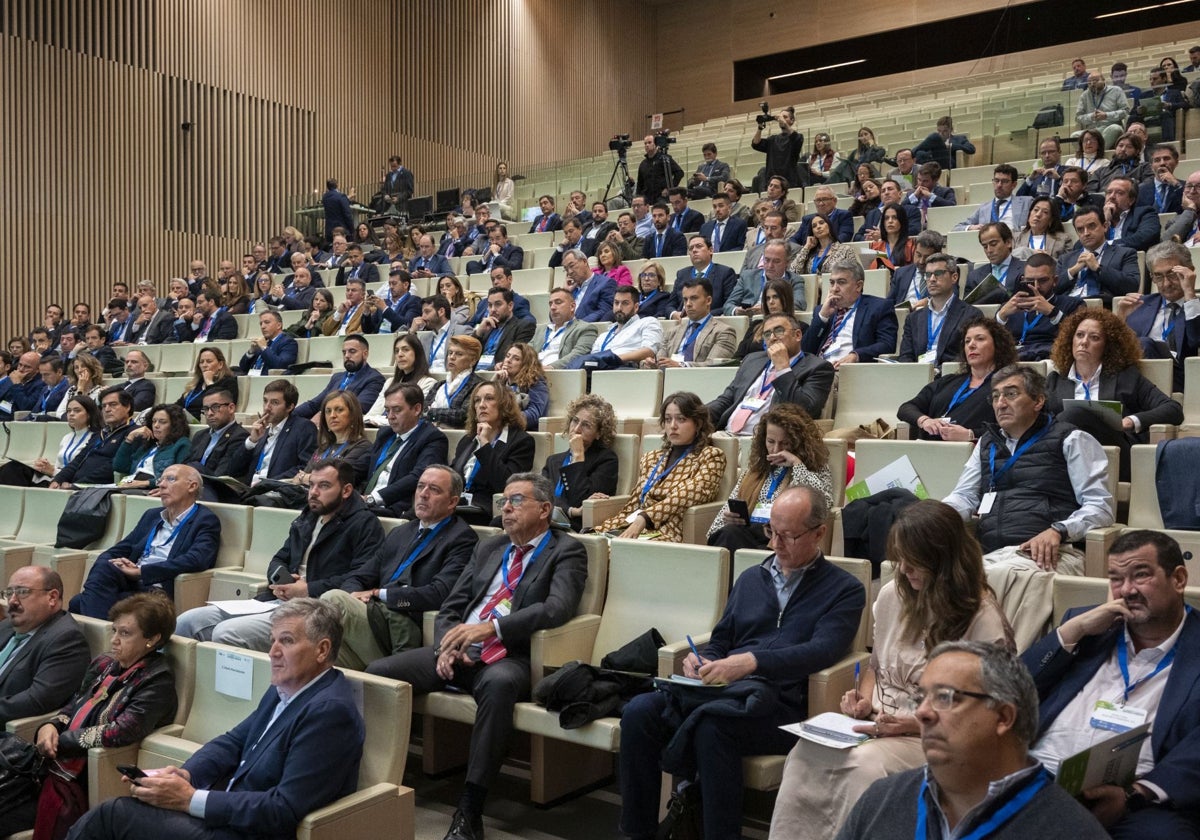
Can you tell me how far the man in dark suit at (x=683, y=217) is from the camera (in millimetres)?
8250

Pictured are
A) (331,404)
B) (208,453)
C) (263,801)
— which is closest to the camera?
(263,801)

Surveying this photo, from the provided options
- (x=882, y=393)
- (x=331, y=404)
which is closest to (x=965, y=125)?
(x=882, y=393)

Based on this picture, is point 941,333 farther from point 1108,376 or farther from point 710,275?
point 710,275

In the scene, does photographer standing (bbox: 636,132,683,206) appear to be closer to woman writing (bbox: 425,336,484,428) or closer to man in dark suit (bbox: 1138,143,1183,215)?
Result: man in dark suit (bbox: 1138,143,1183,215)

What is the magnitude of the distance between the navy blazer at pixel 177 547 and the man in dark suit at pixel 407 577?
823 mm

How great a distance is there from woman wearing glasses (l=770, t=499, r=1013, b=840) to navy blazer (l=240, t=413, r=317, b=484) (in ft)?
10.6

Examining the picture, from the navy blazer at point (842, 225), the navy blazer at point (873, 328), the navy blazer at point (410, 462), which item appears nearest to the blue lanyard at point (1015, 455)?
the navy blazer at point (873, 328)

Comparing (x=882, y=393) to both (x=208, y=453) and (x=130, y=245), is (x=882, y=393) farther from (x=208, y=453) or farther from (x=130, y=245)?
(x=130, y=245)

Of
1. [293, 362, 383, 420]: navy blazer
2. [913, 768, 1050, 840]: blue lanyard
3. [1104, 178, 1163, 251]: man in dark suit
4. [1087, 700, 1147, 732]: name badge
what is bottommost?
[1087, 700, 1147, 732]: name badge

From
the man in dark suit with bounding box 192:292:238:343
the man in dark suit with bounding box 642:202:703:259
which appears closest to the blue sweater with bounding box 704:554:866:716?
the man in dark suit with bounding box 642:202:703:259

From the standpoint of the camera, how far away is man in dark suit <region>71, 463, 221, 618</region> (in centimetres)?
417

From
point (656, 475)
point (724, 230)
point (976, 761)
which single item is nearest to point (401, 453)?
point (656, 475)

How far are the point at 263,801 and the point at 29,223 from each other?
10162 mm

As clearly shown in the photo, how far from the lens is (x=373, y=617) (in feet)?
11.1
